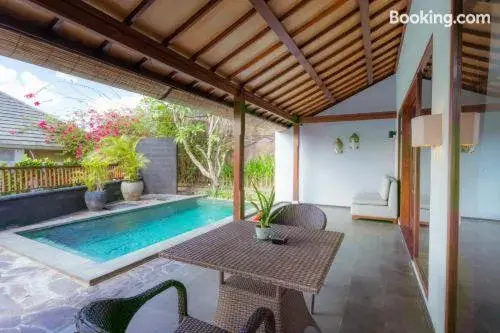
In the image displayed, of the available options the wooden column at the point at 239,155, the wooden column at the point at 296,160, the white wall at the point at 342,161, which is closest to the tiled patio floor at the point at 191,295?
the wooden column at the point at 239,155

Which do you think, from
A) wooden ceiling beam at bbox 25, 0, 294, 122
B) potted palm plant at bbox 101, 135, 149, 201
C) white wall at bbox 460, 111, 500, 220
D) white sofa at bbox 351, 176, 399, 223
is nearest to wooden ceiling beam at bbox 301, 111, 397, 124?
white sofa at bbox 351, 176, 399, 223

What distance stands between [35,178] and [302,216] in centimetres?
655

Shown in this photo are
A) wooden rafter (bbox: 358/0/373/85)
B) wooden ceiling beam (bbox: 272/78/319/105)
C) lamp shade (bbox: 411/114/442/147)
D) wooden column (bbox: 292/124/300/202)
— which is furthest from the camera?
wooden column (bbox: 292/124/300/202)

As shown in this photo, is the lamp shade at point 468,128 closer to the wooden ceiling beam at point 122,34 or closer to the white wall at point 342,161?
the wooden ceiling beam at point 122,34

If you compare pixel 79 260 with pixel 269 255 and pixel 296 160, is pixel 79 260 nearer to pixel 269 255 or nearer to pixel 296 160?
pixel 269 255

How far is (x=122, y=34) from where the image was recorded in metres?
2.44

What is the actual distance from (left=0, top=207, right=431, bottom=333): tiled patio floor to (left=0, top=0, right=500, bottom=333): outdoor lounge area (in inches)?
0.8

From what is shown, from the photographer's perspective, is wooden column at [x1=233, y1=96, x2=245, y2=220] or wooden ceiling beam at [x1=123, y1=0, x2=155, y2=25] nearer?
wooden ceiling beam at [x1=123, y1=0, x2=155, y2=25]

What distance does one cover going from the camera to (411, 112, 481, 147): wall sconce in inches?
68.0

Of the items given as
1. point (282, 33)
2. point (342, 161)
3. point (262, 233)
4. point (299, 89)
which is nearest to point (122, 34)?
point (282, 33)

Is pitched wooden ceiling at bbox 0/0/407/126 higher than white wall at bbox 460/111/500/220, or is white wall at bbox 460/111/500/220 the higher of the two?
pitched wooden ceiling at bbox 0/0/407/126

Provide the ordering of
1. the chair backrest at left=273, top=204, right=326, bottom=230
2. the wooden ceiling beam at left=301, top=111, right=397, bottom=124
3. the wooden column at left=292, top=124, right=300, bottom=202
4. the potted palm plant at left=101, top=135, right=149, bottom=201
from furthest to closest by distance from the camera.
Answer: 1. the wooden column at left=292, top=124, right=300, bottom=202
2. the potted palm plant at left=101, top=135, right=149, bottom=201
3. the wooden ceiling beam at left=301, top=111, right=397, bottom=124
4. the chair backrest at left=273, top=204, right=326, bottom=230

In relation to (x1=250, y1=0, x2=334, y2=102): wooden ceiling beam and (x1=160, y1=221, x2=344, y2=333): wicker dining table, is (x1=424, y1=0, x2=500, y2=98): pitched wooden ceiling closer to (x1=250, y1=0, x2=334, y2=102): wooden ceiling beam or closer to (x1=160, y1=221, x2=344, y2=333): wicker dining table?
(x1=160, y1=221, x2=344, y2=333): wicker dining table

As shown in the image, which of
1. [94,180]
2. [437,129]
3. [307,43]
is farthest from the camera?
[94,180]
